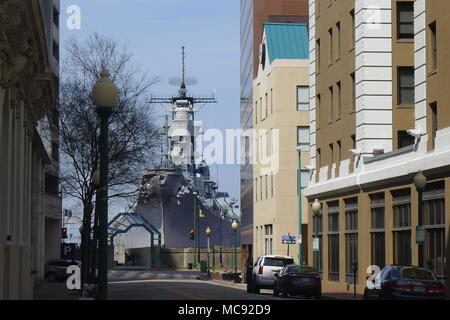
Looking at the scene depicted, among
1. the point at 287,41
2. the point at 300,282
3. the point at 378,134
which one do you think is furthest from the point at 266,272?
the point at 287,41

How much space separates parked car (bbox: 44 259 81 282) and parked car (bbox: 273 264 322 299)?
2537 cm

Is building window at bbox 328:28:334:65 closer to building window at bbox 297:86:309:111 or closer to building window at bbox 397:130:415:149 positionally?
building window at bbox 397:130:415:149

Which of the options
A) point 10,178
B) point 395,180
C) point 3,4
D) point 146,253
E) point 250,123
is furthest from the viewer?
point 146,253

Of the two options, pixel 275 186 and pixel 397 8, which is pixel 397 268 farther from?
pixel 275 186

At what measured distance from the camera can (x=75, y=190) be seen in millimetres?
52438

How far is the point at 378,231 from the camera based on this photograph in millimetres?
45562

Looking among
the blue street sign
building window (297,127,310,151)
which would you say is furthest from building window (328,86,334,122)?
the blue street sign

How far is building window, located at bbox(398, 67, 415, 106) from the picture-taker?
157 feet

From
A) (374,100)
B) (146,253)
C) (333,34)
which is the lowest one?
(146,253)

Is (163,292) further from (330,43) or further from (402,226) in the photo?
(330,43)

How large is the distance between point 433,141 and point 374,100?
30.9 feet

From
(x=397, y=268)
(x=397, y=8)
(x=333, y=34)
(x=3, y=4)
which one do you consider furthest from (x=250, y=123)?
(x=3, y=4)

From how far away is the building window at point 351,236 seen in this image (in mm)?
49000

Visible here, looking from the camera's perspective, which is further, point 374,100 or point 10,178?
point 374,100
